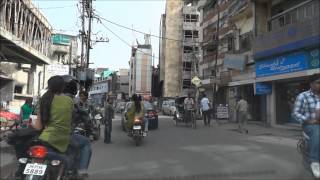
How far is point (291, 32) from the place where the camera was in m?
27.0

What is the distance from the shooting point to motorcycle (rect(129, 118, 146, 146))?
54.6 feet

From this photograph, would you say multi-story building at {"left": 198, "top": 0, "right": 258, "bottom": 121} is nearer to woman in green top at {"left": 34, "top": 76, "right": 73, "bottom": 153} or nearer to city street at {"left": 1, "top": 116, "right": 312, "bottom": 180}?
city street at {"left": 1, "top": 116, "right": 312, "bottom": 180}

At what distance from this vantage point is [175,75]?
84312 millimetres

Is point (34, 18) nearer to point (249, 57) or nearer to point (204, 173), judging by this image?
point (249, 57)

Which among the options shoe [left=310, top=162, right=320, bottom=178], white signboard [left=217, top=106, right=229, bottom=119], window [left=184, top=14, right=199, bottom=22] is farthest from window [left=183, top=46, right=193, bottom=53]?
shoe [left=310, top=162, right=320, bottom=178]

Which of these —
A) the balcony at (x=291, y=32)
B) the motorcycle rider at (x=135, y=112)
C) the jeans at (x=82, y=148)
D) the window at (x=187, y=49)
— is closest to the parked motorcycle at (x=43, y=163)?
the jeans at (x=82, y=148)

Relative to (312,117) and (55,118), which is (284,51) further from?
(55,118)

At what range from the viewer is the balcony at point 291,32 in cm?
2501

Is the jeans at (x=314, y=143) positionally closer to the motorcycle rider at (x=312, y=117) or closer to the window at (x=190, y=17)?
the motorcycle rider at (x=312, y=117)

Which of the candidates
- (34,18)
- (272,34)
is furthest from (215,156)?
(34,18)

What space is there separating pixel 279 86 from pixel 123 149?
54.3ft

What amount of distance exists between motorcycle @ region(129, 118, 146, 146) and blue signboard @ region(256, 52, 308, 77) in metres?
11.8

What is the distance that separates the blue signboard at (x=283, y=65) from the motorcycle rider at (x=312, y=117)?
17.6 metres

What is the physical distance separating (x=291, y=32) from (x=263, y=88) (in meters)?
5.05
